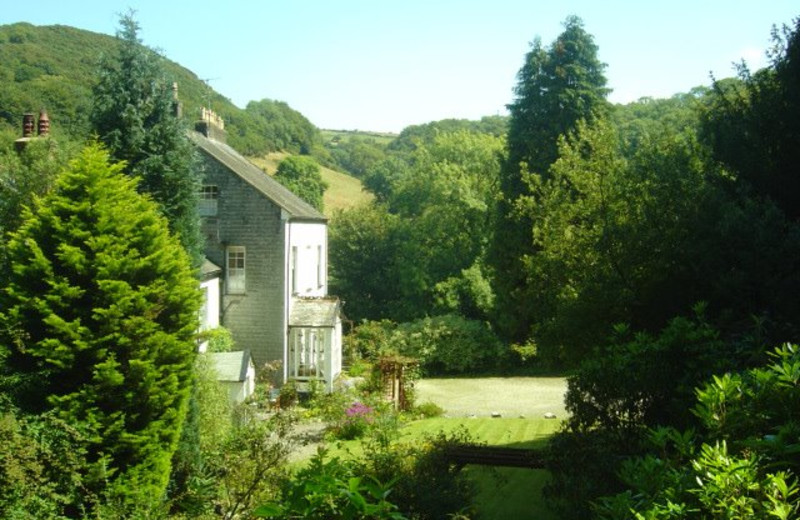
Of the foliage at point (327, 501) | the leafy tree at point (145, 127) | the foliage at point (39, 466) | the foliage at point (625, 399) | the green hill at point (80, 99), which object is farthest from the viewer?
the green hill at point (80, 99)

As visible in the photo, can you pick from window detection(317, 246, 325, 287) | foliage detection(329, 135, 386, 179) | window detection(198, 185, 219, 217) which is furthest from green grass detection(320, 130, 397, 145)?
window detection(198, 185, 219, 217)

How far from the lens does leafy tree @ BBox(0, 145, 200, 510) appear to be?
10.8 m

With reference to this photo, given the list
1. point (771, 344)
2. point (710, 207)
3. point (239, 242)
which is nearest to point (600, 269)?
point (710, 207)

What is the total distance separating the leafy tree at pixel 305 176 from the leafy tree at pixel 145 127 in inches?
2168

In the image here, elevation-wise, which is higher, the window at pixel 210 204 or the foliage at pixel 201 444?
the window at pixel 210 204

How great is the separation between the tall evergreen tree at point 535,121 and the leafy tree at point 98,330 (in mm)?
22355

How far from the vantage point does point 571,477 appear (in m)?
8.23

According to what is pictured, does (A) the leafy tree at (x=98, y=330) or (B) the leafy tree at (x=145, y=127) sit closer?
(A) the leafy tree at (x=98, y=330)

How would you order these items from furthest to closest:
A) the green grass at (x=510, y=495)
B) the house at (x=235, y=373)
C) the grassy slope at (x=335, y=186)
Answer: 1. the grassy slope at (x=335, y=186)
2. the house at (x=235, y=373)
3. the green grass at (x=510, y=495)

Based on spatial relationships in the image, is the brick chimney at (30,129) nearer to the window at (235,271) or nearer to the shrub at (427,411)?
the window at (235,271)

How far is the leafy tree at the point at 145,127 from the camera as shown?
1518cm

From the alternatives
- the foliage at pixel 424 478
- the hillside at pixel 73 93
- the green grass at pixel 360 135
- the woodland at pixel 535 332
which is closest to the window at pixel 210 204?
the hillside at pixel 73 93

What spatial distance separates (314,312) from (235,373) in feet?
17.3

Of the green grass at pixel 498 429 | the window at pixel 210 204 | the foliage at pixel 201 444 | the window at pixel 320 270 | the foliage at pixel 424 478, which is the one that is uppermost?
the window at pixel 210 204
